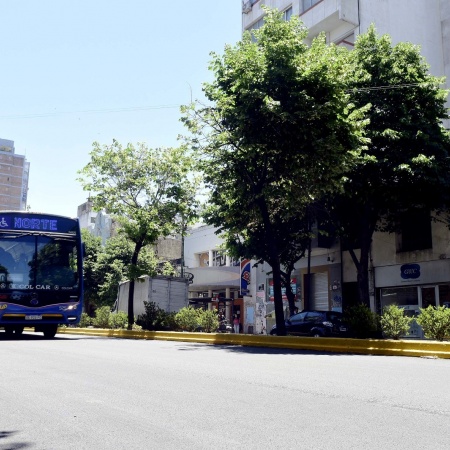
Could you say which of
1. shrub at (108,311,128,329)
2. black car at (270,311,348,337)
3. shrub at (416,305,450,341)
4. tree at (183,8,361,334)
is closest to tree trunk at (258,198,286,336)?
tree at (183,8,361,334)

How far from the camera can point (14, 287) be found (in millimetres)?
17172

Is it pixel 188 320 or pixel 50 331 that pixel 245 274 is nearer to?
pixel 188 320

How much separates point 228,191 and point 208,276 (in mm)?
21701

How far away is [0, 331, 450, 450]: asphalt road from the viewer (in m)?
4.47

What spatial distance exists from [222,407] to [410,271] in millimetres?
22822

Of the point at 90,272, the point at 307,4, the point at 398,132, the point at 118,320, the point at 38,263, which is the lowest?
the point at 118,320

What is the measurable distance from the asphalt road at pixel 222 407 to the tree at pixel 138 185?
51.0 feet

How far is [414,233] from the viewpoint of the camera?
2686 centimetres

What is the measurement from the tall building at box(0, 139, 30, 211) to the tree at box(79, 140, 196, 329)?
101382 mm

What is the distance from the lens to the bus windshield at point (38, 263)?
1717cm

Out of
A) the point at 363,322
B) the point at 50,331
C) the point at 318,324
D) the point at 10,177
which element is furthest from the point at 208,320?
the point at 10,177

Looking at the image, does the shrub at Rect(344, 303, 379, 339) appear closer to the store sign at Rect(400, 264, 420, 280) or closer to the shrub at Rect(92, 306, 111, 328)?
the store sign at Rect(400, 264, 420, 280)

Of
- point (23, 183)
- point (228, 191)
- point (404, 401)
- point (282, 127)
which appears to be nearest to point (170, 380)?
point (404, 401)

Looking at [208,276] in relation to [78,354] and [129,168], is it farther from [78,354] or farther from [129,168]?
[78,354]
